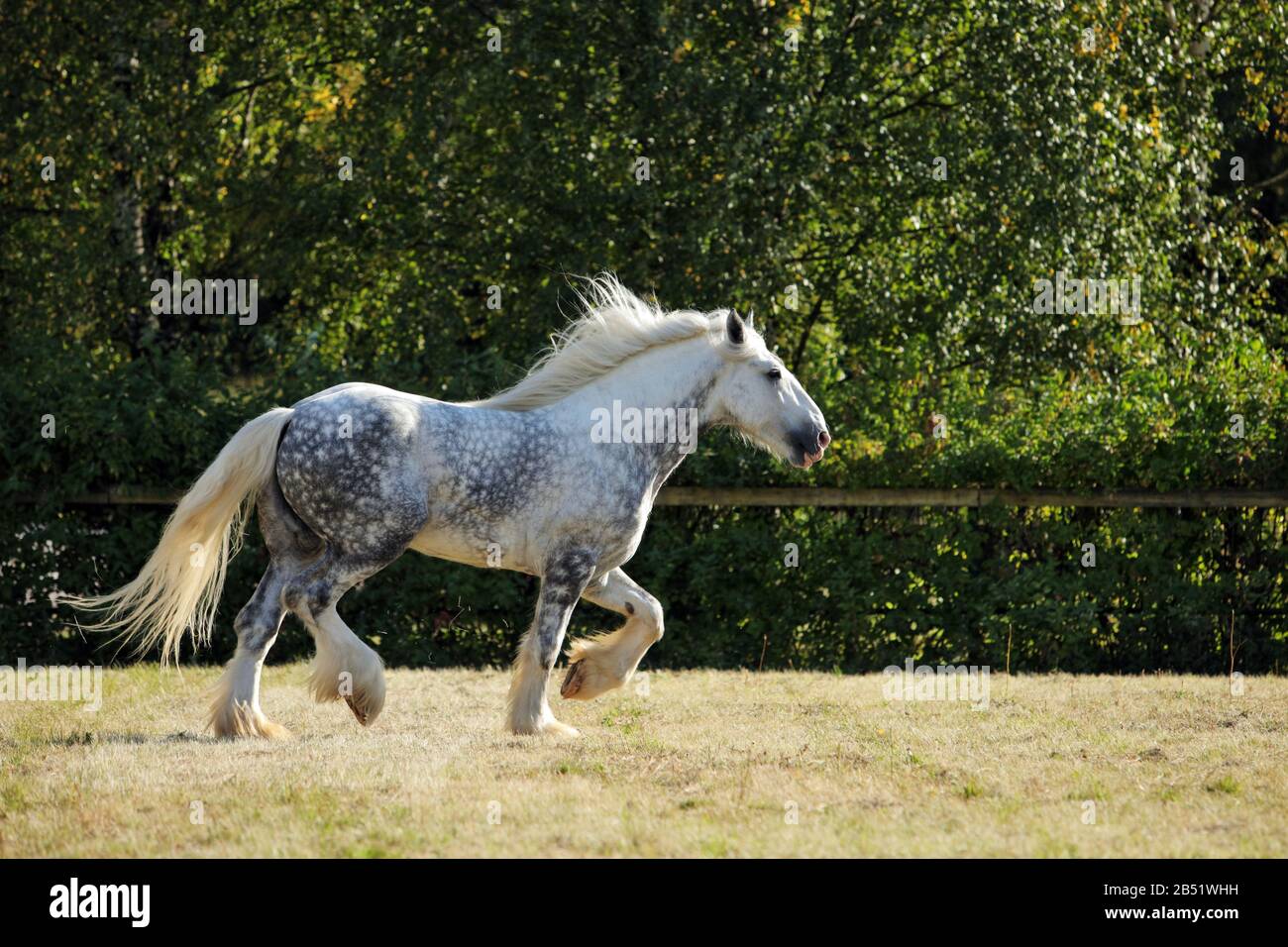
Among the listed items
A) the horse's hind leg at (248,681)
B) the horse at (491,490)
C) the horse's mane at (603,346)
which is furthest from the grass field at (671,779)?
the horse's mane at (603,346)

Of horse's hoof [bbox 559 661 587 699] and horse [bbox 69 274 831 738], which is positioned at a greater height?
horse [bbox 69 274 831 738]

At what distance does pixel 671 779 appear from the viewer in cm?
663

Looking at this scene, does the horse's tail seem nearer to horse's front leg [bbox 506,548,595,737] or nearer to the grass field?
the grass field

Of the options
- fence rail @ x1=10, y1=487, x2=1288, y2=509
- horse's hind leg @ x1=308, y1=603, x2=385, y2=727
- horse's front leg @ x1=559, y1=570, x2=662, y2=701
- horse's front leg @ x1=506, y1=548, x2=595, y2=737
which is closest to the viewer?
horse's hind leg @ x1=308, y1=603, x2=385, y2=727

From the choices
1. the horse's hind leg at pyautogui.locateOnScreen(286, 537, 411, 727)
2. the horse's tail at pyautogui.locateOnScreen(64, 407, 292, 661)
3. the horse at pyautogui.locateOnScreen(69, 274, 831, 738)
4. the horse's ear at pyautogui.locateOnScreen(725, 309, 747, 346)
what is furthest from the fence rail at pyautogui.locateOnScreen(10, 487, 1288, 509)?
the horse's hind leg at pyautogui.locateOnScreen(286, 537, 411, 727)

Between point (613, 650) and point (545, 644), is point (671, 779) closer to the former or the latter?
point (545, 644)

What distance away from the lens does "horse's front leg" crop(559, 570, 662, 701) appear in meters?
8.34

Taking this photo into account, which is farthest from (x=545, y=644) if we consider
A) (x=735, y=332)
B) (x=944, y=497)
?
(x=944, y=497)

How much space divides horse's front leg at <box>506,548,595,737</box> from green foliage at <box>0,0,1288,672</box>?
12.3 ft

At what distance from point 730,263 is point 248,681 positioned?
24.7ft

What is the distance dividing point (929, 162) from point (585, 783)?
9.92 m

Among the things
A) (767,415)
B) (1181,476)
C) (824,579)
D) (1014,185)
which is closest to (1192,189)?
(1014,185)

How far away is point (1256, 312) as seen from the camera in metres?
17.5

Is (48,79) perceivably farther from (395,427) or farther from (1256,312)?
(1256,312)
